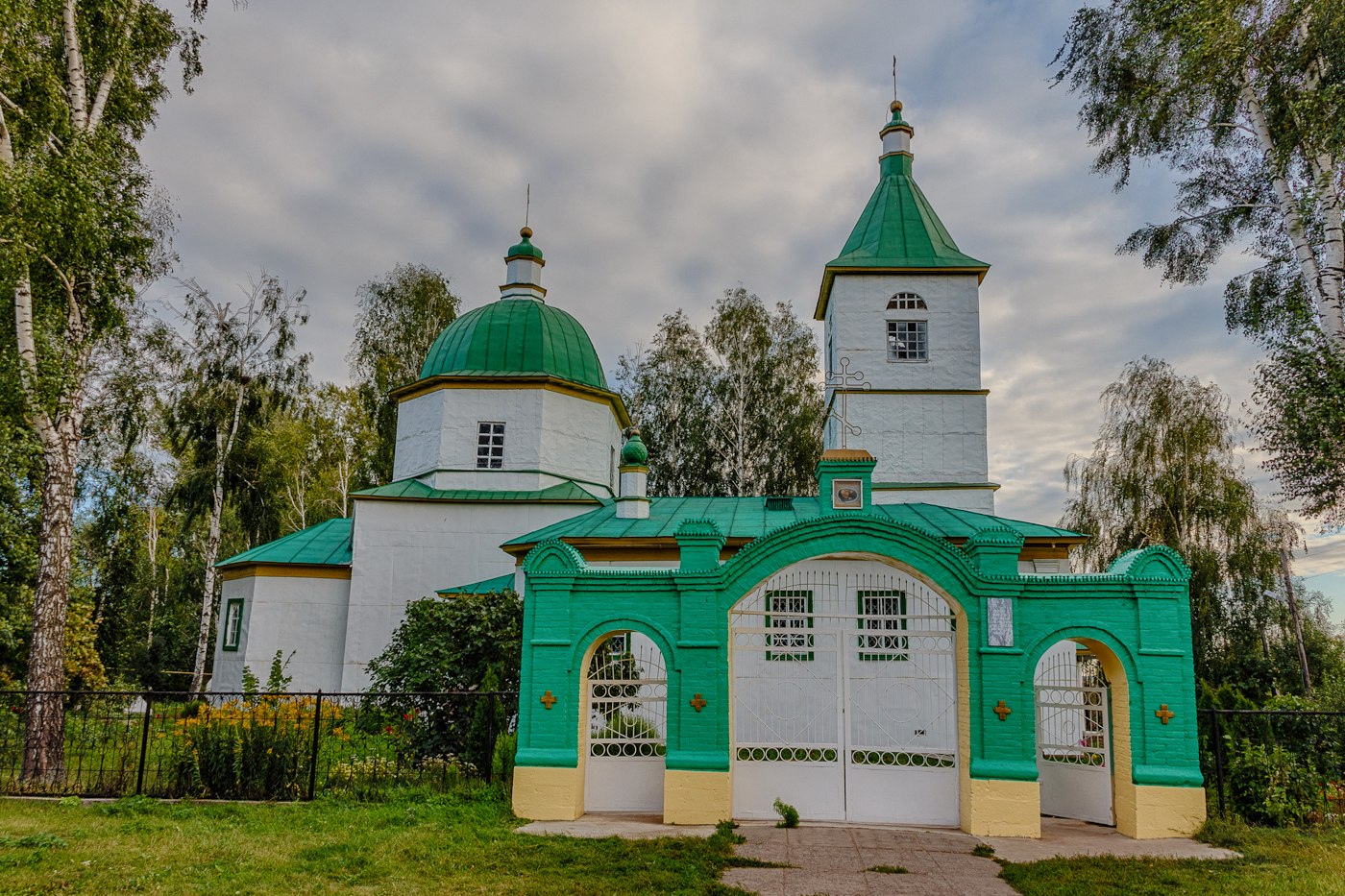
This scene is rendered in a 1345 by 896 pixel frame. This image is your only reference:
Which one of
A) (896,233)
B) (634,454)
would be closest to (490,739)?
(634,454)

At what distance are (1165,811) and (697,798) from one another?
4391 mm

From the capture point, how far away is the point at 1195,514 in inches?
745

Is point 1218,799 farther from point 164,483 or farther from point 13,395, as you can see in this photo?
point 164,483

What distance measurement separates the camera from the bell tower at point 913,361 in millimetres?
16672

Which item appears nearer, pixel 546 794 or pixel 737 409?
pixel 546 794

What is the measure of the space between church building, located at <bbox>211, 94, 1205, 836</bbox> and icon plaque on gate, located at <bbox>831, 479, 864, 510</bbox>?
42 millimetres

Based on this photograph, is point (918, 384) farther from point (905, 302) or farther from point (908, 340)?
point (905, 302)

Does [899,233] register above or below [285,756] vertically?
above

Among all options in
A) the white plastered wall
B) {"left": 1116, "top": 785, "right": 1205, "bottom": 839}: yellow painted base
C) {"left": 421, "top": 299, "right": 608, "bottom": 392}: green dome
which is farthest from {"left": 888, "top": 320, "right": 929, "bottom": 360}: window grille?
{"left": 1116, "top": 785, "right": 1205, "bottom": 839}: yellow painted base

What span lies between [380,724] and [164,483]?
14312 millimetres

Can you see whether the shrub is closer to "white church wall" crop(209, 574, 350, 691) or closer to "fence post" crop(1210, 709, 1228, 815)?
"fence post" crop(1210, 709, 1228, 815)

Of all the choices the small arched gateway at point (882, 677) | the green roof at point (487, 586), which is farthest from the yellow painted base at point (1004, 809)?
the green roof at point (487, 586)

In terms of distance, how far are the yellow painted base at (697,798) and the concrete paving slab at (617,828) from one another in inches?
3.5

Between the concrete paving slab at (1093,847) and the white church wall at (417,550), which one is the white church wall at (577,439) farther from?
the concrete paving slab at (1093,847)
